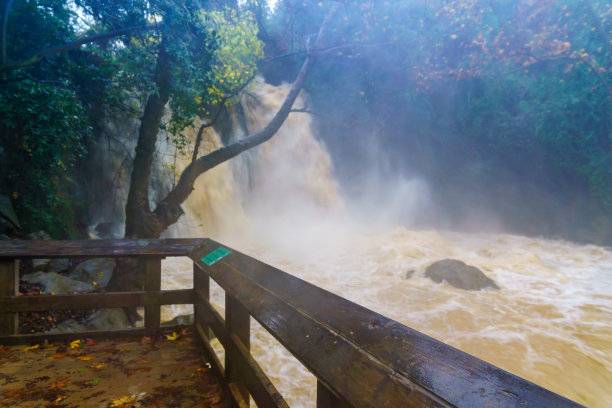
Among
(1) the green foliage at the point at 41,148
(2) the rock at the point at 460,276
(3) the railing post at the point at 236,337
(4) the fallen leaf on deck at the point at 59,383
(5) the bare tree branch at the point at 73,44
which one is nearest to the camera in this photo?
(3) the railing post at the point at 236,337

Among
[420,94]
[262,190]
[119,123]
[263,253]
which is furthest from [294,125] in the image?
[119,123]

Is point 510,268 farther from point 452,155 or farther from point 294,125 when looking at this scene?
point 294,125

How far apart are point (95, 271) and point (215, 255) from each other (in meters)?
5.58

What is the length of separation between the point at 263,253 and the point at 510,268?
8202mm

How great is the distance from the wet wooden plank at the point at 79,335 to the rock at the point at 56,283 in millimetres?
3098

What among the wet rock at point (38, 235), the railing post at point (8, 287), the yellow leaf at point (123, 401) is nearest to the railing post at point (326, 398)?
the yellow leaf at point (123, 401)

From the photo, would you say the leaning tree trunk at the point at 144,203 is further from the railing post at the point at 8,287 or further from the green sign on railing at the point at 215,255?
the green sign on railing at the point at 215,255

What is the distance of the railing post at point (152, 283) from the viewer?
10.7 feet

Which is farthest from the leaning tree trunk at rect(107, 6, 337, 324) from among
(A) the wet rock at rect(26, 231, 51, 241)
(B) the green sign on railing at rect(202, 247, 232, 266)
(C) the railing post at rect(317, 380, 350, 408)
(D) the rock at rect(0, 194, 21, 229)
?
(C) the railing post at rect(317, 380, 350, 408)

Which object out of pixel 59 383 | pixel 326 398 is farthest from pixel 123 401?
pixel 326 398

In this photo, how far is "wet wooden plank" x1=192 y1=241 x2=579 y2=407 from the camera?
822 millimetres

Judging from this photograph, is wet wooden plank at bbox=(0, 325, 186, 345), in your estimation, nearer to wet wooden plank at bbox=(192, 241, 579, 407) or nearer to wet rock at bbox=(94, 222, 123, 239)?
wet wooden plank at bbox=(192, 241, 579, 407)

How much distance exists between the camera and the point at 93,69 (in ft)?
→ 22.9

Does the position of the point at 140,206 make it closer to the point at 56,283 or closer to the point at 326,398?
the point at 56,283
